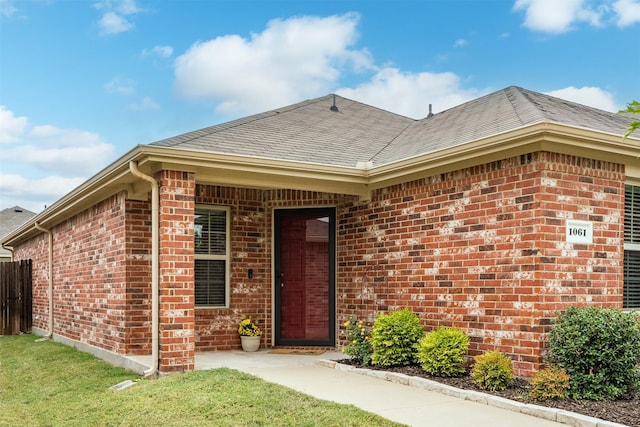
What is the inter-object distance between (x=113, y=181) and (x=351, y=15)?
7077 mm

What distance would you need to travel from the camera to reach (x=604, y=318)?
6199 millimetres

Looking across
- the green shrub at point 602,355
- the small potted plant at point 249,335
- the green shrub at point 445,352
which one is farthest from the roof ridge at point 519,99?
the small potted plant at point 249,335

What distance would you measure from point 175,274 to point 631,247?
18.7 ft

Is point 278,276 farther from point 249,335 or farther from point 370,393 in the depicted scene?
point 370,393

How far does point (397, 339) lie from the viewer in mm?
7754

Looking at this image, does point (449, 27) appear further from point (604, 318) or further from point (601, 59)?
point (604, 318)

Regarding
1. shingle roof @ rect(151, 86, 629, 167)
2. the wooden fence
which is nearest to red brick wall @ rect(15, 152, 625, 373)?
shingle roof @ rect(151, 86, 629, 167)

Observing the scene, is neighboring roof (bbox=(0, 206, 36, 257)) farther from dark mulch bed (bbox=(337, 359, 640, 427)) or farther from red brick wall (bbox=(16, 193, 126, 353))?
dark mulch bed (bbox=(337, 359, 640, 427))

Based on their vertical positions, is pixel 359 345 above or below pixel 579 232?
below

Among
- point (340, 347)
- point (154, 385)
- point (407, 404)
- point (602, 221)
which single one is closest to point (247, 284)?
point (340, 347)

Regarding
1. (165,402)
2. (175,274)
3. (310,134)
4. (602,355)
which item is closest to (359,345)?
(175,274)

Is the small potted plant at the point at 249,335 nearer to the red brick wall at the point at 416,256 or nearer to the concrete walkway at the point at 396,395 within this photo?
the red brick wall at the point at 416,256

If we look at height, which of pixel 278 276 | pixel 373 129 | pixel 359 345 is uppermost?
pixel 373 129

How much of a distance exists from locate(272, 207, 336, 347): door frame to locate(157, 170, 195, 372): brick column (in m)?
2.88
